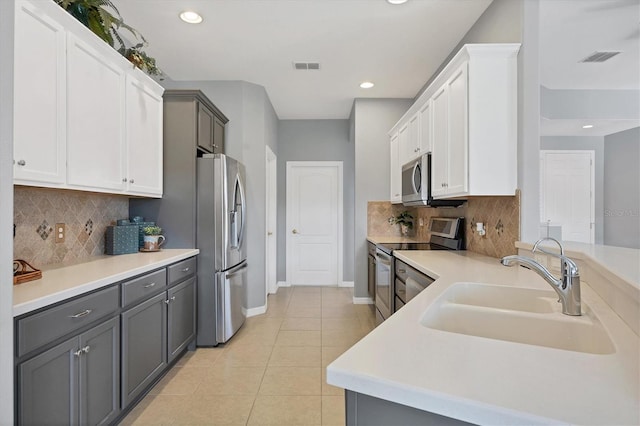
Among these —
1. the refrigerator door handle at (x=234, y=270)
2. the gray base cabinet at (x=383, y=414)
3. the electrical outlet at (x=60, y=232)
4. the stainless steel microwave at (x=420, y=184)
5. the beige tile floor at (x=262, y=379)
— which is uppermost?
the stainless steel microwave at (x=420, y=184)

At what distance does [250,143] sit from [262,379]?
2.62 m

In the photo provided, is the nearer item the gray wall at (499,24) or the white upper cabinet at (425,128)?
the gray wall at (499,24)

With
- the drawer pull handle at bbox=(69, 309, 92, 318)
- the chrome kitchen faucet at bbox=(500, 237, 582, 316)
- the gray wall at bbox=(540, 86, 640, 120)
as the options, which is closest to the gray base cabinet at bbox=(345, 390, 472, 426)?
the chrome kitchen faucet at bbox=(500, 237, 582, 316)

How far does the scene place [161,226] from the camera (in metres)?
2.94

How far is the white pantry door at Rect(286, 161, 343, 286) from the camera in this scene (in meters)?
5.40

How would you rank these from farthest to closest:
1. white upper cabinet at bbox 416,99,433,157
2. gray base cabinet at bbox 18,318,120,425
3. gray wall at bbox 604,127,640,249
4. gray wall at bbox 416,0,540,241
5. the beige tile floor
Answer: gray wall at bbox 604,127,640,249 → white upper cabinet at bbox 416,99,433,157 → gray wall at bbox 416,0,540,241 → the beige tile floor → gray base cabinet at bbox 18,318,120,425

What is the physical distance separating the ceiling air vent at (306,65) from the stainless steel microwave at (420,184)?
1.46m

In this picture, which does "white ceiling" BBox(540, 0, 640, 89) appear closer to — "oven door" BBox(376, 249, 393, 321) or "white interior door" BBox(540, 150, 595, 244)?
"white interior door" BBox(540, 150, 595, 244)

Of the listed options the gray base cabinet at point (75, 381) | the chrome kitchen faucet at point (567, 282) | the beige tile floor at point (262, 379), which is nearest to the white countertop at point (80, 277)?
the gray base cabinet at point (75, 381)

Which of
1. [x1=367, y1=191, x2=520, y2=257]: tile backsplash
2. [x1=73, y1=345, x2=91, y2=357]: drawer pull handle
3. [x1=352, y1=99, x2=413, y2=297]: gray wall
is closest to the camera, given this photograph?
[x1=73, y1=345, x2=91, y2=357]: drawer pull handle

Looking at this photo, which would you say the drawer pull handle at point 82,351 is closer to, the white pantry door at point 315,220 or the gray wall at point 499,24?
the gray wall at point 499,24

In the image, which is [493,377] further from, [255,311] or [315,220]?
[315,220]

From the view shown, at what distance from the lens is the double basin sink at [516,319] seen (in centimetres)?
104

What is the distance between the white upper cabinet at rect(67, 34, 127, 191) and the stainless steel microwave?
2.50 meters
